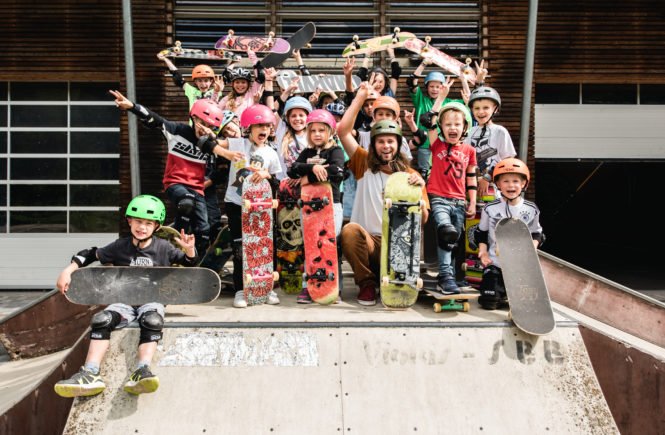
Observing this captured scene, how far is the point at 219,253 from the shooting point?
18.3 feet

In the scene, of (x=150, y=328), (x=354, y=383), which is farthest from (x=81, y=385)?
(x=354, y=383)

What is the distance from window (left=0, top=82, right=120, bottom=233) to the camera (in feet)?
32.1

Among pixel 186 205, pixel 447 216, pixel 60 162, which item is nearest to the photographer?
pixel 447 216

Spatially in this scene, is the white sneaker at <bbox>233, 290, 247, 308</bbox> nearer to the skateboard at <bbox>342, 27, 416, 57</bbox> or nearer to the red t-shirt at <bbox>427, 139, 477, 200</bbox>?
the red t-shirt at <bbox>427, 139, 477, 200</bbox>

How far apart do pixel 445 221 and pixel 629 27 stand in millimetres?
6792

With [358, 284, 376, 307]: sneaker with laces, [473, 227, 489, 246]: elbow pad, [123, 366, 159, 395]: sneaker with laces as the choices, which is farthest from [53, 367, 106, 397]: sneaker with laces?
[473, 227, 489, 246]: elbow pad

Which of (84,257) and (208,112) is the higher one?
(208,112)

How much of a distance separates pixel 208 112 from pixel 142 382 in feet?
8.70

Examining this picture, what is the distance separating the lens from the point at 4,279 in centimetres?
972

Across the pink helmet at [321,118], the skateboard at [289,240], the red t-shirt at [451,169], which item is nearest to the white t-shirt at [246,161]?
the skateboard at [289,240]

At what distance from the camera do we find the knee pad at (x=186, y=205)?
5.16 metres

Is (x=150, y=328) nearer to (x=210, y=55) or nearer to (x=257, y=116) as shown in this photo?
(x=257, y=116)

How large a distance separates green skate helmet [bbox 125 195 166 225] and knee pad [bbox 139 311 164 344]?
0.72 metres

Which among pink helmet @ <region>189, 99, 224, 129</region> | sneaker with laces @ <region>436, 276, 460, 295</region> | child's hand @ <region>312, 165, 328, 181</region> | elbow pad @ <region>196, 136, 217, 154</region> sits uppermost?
pink helmet @ <region>189, 99, 224, 129</region>
